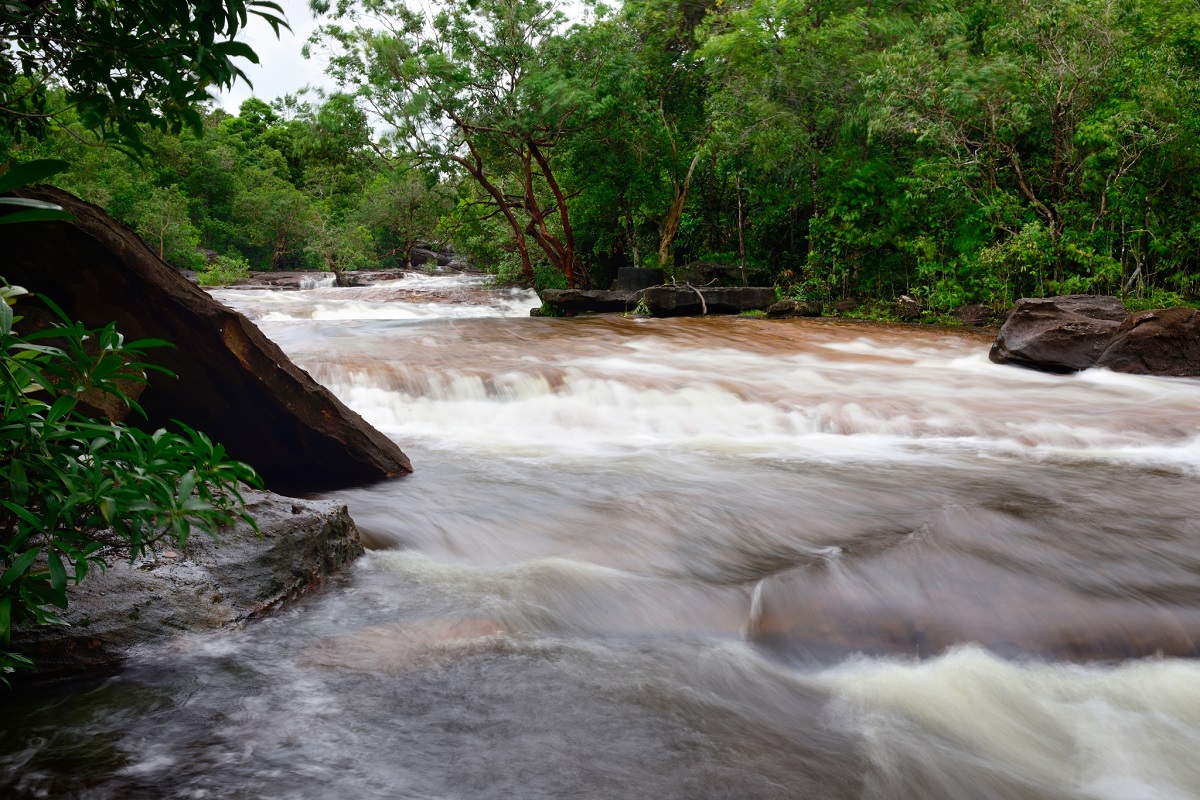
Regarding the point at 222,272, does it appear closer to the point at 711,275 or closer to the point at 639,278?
the point at 639,278

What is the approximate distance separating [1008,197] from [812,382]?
8.17m

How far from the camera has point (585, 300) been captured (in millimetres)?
17250

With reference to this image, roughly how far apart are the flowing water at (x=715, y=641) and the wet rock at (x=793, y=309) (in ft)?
30.0

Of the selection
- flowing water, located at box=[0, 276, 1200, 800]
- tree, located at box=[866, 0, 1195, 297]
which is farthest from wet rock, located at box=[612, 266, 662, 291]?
flowing water, located at box=[0, 276, 1200, 800]

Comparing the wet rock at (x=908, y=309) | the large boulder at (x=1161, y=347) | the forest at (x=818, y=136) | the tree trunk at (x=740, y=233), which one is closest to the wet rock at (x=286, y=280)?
the forest at (x=818, y=136)

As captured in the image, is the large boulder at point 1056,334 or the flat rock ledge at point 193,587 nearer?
the flat rock ledge at point 193,587

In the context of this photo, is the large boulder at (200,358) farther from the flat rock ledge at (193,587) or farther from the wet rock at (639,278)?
the wet rock at (639,278)

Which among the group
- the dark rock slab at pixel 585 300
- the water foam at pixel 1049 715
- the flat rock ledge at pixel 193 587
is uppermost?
the dark rock slab at pixel 585 300

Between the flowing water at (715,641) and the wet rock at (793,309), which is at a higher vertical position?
the wet rock at (793,309)

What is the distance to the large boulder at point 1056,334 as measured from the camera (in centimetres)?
960

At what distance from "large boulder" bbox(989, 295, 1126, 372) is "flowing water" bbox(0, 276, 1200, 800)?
2.86m

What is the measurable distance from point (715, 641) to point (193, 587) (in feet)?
6.18

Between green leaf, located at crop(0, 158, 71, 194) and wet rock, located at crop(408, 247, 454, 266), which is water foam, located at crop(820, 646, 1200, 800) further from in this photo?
wet rock, located at crop(408, 247, 454, 266)

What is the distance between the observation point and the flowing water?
6.85 ft
